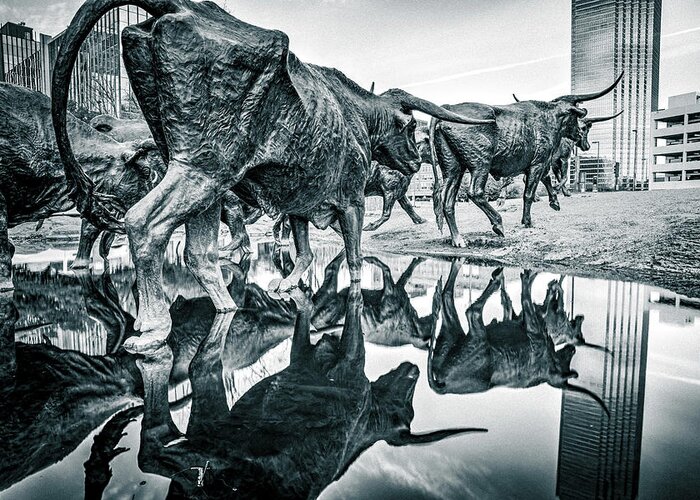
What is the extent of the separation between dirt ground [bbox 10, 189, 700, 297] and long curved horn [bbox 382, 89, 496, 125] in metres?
2.51

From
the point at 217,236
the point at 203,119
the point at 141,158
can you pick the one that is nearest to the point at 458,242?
the point at 141,158

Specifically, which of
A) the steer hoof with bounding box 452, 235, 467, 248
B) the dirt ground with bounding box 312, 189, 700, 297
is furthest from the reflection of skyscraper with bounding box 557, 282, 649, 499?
the steer hoof with bounding box 452, 235, 467, 248

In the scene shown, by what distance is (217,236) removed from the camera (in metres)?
3.78

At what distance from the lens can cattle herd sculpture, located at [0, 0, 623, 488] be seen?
183cm

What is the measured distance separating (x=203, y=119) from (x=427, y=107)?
2617mm

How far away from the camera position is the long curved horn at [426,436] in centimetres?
166

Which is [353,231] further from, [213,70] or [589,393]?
[589,393]

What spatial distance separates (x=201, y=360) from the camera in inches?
102

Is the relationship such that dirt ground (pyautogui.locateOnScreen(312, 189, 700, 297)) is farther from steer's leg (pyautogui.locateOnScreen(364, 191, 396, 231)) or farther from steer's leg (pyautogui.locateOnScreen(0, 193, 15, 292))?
steer's leg (pyautogui.locateOnScreen(0, 193, 15, 292))

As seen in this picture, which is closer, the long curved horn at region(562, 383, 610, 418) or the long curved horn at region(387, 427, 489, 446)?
the long curved horn at region(387, 427, 489, 446)

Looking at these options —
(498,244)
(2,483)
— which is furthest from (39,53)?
(2,483)

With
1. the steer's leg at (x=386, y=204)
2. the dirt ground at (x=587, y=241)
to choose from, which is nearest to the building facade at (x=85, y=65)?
the dirt ground at (x=587, y=241)

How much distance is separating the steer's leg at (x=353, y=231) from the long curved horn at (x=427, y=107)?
43.5 inches

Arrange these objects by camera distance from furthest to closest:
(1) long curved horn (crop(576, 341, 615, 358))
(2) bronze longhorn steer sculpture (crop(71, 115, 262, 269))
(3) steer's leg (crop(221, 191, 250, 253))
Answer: (3) steer's leg (crop(221, 191, 250, 253))
(2) bronze longhorn steer sculpture (crop(71, 115, 262, 269))
(1) long curved horn (crop(576, 341, 615, 358))
